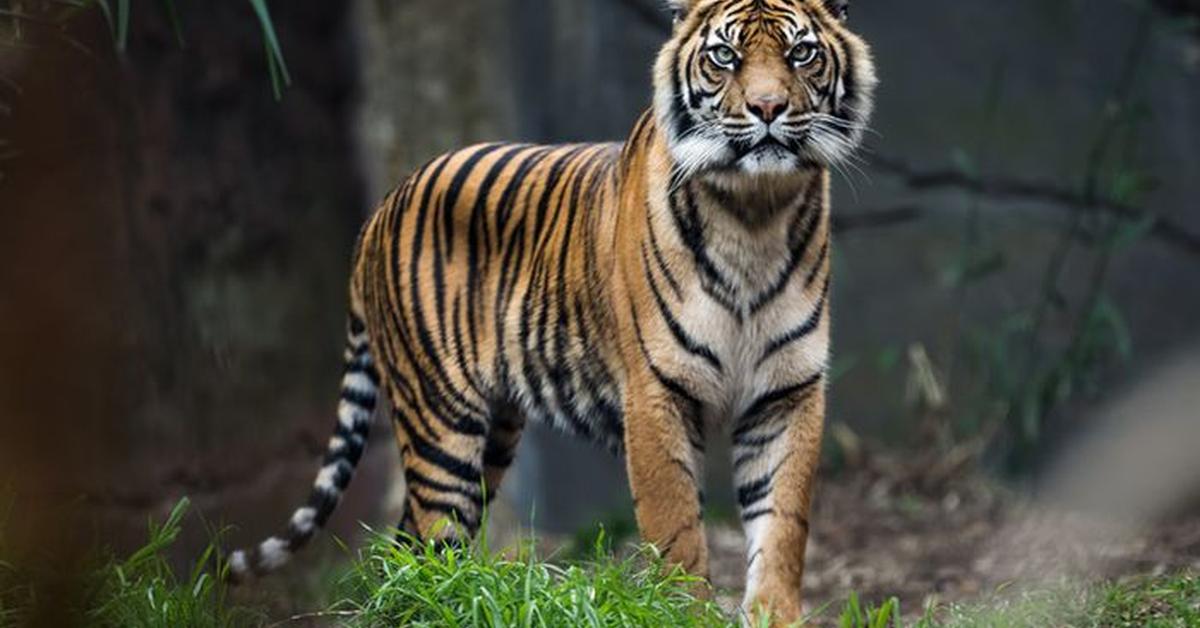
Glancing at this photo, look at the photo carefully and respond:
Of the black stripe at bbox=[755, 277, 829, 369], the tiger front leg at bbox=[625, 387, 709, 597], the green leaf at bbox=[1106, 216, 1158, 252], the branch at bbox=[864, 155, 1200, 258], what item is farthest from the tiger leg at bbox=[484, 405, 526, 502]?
the branch at bbox=[864, 155, 1200, 258]

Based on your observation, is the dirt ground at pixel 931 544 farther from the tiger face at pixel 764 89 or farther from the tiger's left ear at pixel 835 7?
the tiger's left ear at pixel 835 7

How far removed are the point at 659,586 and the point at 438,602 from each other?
48 centimetres

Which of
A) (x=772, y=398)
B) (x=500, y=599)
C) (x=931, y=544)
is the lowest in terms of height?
(x=931, y=544)

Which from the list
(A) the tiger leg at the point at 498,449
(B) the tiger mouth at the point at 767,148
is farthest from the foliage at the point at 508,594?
(A) the tiger leg at the point at 498,449

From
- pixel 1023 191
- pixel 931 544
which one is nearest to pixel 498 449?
pixel 931 544

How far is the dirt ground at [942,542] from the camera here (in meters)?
6.15

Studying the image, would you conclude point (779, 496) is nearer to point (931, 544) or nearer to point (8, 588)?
point (8, 588)

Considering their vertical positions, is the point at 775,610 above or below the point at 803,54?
below

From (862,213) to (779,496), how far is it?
474 centimetres

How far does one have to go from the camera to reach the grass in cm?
364

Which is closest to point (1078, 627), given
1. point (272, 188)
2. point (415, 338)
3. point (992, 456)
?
point (415, 338)

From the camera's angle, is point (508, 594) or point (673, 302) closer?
point (508, 594)

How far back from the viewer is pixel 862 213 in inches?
347

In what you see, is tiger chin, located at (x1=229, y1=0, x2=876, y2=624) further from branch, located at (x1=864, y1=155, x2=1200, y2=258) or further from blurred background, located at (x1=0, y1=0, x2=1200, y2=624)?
branch, located at (x1=864, y1=155, x2=1200, y2=258)
